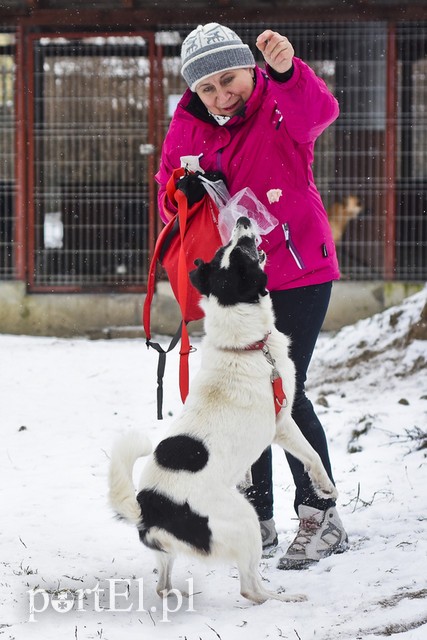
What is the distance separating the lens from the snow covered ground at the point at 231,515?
299 centimetres

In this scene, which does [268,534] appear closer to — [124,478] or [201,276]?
[124,478]

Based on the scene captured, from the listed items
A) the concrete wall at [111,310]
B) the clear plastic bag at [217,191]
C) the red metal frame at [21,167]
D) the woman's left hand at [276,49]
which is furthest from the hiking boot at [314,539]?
the red metal frame at [21,167]

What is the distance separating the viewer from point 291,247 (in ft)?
11.3

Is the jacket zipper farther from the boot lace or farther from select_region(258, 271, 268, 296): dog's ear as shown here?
the boot lace

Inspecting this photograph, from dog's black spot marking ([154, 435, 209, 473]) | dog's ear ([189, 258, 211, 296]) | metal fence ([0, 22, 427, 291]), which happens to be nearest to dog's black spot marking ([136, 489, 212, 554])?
dog's black spot marking ([154, 435, 209, 473])

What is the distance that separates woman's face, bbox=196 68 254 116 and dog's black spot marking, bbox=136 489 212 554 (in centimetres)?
145

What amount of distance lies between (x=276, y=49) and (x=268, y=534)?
2.00 meters

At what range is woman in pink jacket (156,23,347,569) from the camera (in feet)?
10.9

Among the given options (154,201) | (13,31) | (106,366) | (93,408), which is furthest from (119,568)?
(13,31)

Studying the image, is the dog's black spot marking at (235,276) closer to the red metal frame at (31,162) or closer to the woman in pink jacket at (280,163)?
the woman in pink jacket at (280,163)

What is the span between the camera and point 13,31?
32.4 ft

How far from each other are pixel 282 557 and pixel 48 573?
95cm

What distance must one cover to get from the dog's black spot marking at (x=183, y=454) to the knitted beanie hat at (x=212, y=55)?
1.34 meters

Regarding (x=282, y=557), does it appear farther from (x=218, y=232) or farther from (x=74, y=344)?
(x=74, y=344)
